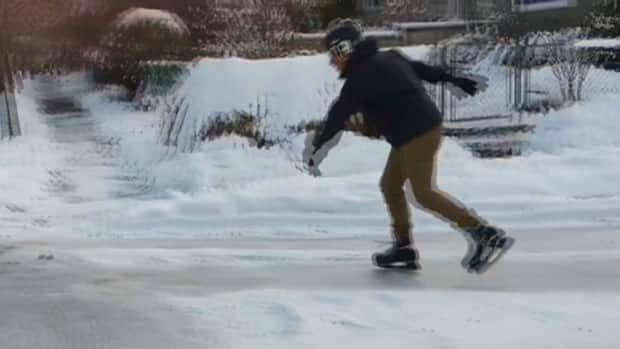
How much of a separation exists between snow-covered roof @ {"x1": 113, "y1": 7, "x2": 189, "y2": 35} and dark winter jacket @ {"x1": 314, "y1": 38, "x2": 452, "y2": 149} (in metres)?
19.6

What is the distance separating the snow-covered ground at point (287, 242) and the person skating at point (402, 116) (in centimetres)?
30

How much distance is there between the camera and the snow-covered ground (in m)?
5.64

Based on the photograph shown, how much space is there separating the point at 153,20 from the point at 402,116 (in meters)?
20.2

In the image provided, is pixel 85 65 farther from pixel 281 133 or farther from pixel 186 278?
pixel 186 278

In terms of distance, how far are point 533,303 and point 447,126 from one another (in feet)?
33.5

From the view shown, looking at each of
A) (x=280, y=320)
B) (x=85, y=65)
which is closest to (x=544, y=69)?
(x=280, y=320)

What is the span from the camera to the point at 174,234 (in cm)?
923

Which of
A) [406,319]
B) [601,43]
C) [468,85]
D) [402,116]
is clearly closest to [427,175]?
[402,116]

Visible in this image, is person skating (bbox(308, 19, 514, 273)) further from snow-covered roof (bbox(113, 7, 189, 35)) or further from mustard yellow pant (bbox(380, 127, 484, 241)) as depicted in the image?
snow-covered roof (bbox(113, 7, 189, 35))

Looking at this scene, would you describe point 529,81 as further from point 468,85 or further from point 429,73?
point 429,73

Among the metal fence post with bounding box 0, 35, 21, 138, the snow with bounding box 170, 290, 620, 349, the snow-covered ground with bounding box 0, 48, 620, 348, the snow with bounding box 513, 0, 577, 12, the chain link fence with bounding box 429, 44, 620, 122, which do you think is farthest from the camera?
the snow with bounding box 513, 0, 577, 12

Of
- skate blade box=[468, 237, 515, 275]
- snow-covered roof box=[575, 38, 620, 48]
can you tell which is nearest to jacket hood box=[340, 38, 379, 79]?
skate blade box=[468, 237, 515, 275]

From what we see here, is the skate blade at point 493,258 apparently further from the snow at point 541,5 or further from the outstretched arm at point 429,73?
the snow at point 541,5

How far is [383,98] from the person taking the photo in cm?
680
